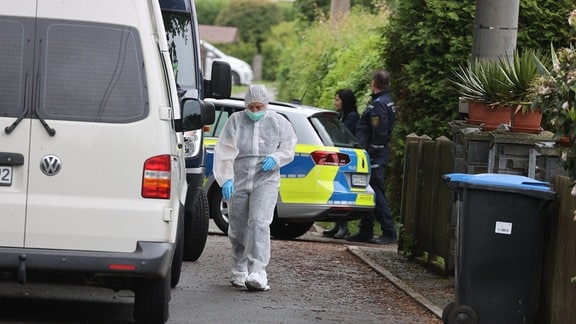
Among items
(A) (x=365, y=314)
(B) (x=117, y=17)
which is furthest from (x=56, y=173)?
(A) (x=365, y=314)

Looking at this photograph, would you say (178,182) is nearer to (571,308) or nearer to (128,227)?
(128,227)

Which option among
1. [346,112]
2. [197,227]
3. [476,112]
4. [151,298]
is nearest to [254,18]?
[346,112]

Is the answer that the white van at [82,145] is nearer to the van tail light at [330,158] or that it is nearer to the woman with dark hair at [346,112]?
the van tail light at [330,158]

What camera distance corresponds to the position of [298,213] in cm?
1522

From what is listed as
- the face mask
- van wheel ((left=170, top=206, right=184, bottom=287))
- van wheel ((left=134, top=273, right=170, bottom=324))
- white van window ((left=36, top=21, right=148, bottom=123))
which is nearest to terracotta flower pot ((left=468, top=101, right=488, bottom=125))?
the face mask

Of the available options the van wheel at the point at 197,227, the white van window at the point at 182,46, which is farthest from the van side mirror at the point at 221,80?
the van wheel at the point at 197,227

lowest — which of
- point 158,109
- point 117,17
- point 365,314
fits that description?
point 365,314

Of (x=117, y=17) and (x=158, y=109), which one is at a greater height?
(x=117, y=17)

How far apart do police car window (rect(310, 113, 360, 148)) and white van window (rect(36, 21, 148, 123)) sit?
713cm

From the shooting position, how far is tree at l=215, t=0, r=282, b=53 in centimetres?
6912

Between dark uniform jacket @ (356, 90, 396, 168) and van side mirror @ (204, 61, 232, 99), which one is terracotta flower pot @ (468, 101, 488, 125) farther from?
dark uniform jacket @ (356, 90, 396, 168)

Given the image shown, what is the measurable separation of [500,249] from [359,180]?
6.62 metres

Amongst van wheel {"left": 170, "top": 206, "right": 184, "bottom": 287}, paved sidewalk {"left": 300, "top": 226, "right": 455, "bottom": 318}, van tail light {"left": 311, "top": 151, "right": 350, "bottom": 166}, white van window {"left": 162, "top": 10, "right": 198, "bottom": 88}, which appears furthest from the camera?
van tail light {"left": 311, "top": 151, "right": 350, "bottom": 166}

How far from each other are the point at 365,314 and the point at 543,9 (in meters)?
5.67
